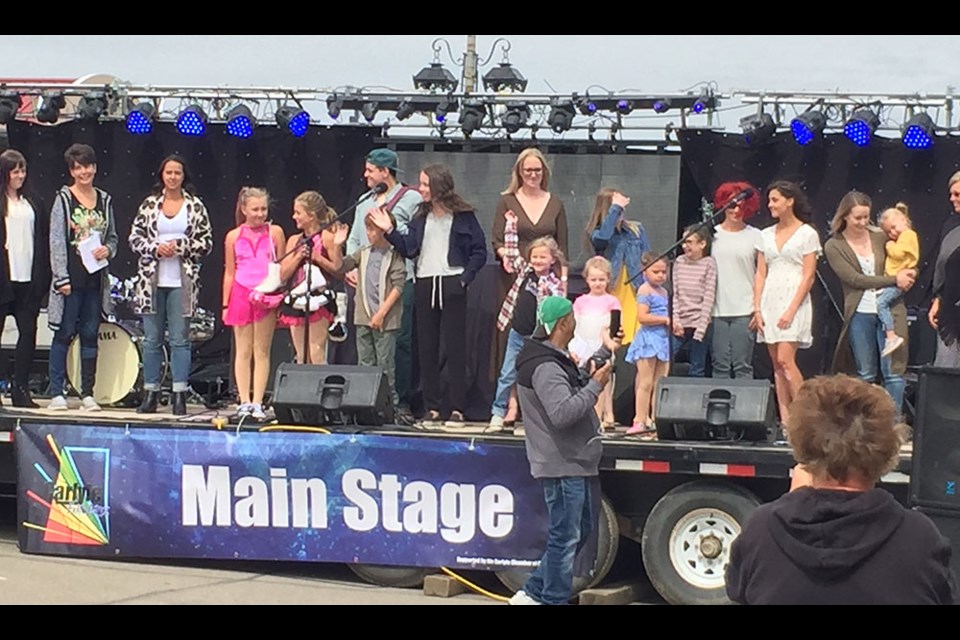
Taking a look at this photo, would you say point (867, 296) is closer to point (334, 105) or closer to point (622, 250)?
point (622, 250)

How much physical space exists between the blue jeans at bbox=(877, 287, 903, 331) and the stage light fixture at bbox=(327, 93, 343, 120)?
4.62m

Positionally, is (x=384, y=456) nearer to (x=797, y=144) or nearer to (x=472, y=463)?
(x=472, y=463)

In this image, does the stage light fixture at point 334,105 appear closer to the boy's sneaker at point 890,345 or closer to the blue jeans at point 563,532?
the boy's sneaker at point 890,345

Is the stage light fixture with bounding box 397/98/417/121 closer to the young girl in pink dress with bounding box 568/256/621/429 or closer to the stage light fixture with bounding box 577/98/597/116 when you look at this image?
the stage light fixture with bounding box 577/98/597/116

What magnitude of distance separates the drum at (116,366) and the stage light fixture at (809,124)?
4.75 meters

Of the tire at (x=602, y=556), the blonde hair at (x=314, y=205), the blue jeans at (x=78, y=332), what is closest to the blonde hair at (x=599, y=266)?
the tire at (x=602, y=556)

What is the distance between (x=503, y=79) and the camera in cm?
1238

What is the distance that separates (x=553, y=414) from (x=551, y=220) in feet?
7.92

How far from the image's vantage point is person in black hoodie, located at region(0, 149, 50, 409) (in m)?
9.42

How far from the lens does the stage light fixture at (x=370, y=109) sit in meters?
11.5

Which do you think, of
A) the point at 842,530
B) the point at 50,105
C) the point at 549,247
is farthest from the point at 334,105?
the point at 842,530

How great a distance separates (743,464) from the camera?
8.02 metres

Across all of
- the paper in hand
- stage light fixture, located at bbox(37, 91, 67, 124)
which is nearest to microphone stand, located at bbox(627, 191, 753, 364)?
the paper in hand

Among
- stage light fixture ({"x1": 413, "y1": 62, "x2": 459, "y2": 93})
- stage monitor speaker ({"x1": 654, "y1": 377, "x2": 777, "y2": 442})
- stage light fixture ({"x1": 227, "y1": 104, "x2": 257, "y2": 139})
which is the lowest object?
stage monitor speaker ({"x1": 654, "y1": 377, "x2": 777, "y2": 442})
